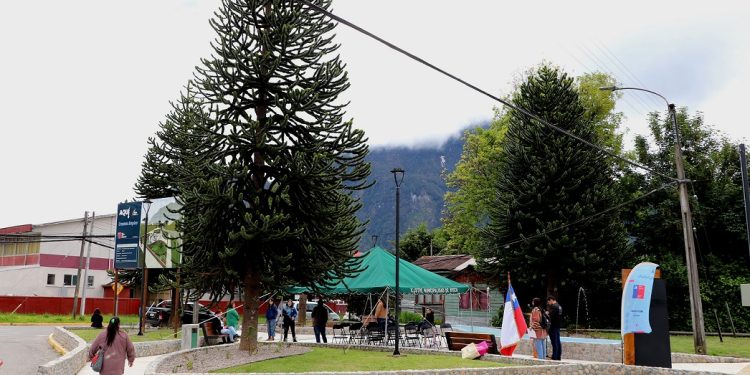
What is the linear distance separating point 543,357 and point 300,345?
715 centimetres

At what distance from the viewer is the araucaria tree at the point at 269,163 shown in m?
17.3

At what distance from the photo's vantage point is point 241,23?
18406mm

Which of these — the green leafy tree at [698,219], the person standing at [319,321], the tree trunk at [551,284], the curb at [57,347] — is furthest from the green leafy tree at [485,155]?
the curb at [57,347]

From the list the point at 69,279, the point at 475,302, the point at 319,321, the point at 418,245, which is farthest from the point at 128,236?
the point at 418,245

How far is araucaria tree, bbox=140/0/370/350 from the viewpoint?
17297 millimetres

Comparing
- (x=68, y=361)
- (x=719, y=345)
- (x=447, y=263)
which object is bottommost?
(x=719, y=345)

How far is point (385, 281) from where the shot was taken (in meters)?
20.5

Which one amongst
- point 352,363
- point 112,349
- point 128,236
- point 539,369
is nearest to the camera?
point 112,349

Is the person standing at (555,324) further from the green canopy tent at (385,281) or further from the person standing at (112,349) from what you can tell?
the person standing at (112,349)

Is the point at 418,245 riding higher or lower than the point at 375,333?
higher

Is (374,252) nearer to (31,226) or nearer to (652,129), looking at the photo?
(652,129)

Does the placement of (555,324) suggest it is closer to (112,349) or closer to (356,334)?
(356,334)

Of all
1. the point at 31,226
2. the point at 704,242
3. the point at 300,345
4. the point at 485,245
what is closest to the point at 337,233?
the point at 300,345

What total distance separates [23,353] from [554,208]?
2135 cm
